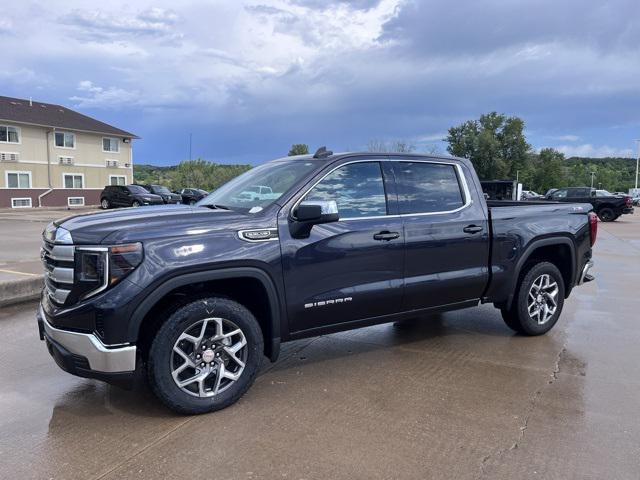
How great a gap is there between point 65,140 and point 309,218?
43.4 meters

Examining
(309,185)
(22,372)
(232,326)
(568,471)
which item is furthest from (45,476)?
(568,471)

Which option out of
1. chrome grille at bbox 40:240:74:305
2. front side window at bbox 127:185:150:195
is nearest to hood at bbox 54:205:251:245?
chrome grille at bbox 40:240:74:305

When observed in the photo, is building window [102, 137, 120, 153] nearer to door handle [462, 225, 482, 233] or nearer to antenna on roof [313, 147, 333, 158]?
antenna on roof [313, 147, 333, 158]

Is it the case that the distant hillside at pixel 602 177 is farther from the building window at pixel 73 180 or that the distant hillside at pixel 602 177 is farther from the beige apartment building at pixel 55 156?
the building window at pixel 73 180

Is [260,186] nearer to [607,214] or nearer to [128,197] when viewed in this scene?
[607,214]

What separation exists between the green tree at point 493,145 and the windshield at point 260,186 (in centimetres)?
7099

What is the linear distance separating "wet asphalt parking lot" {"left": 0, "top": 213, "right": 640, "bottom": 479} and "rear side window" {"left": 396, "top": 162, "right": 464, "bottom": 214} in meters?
1.45

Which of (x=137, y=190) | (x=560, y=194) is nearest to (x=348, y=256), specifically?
(x=560, y=194)

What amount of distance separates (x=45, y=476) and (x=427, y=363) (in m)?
3.17

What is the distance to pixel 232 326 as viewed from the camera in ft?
12.3

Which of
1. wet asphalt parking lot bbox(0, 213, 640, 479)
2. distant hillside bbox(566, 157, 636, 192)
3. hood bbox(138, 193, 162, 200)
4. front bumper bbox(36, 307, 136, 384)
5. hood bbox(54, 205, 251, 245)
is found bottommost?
wet asphalt parking lot bbox(0, 213, 640, 479)

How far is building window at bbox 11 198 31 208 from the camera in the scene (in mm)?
37688

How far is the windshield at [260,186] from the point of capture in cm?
421

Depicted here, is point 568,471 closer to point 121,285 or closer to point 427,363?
point 427,363
